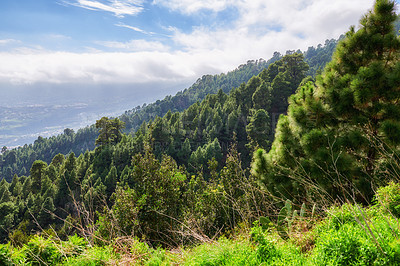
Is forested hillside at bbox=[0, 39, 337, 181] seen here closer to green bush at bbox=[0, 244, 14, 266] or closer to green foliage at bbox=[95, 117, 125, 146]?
green foliage at bbox=[95, 117, 125, 146]

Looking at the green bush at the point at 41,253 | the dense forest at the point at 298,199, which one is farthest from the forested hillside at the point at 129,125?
the green bush at the point at 41,253

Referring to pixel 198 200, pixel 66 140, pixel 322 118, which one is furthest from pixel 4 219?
pixel 66 140

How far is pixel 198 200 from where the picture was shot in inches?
310

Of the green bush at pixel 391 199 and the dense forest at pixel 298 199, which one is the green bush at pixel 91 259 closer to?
the dense forest at pixel 298 199

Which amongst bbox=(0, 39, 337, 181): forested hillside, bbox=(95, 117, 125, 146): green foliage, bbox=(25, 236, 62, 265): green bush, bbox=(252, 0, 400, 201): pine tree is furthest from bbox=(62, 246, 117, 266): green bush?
bbox=(0, 39, 337, 181): forested hillside

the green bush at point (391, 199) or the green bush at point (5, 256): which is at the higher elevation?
the green bush at point (391, 199)

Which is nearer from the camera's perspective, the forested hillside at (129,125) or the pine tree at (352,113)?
the pine tree at (352,113)

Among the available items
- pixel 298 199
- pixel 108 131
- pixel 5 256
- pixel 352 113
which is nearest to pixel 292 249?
pixel 298 199

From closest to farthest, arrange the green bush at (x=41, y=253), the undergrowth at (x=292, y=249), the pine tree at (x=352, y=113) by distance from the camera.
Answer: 1. the undergrowth at (x=292, y=249)
2. the green bush at (x=41, y=253)
3. the pine tree at (x=352, y=113)

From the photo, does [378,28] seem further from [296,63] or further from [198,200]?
[296,63]

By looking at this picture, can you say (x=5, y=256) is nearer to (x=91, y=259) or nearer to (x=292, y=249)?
(x=91, y=259)

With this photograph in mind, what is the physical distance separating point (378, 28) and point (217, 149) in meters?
31.0

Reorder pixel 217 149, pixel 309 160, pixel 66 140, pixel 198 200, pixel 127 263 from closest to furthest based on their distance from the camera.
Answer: pixel 127 263, pixel 309 160, pixel 198 200, pixel 217 149, pixel 66 140

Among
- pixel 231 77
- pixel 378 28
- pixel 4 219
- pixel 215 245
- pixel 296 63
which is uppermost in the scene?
pixel 231 77
